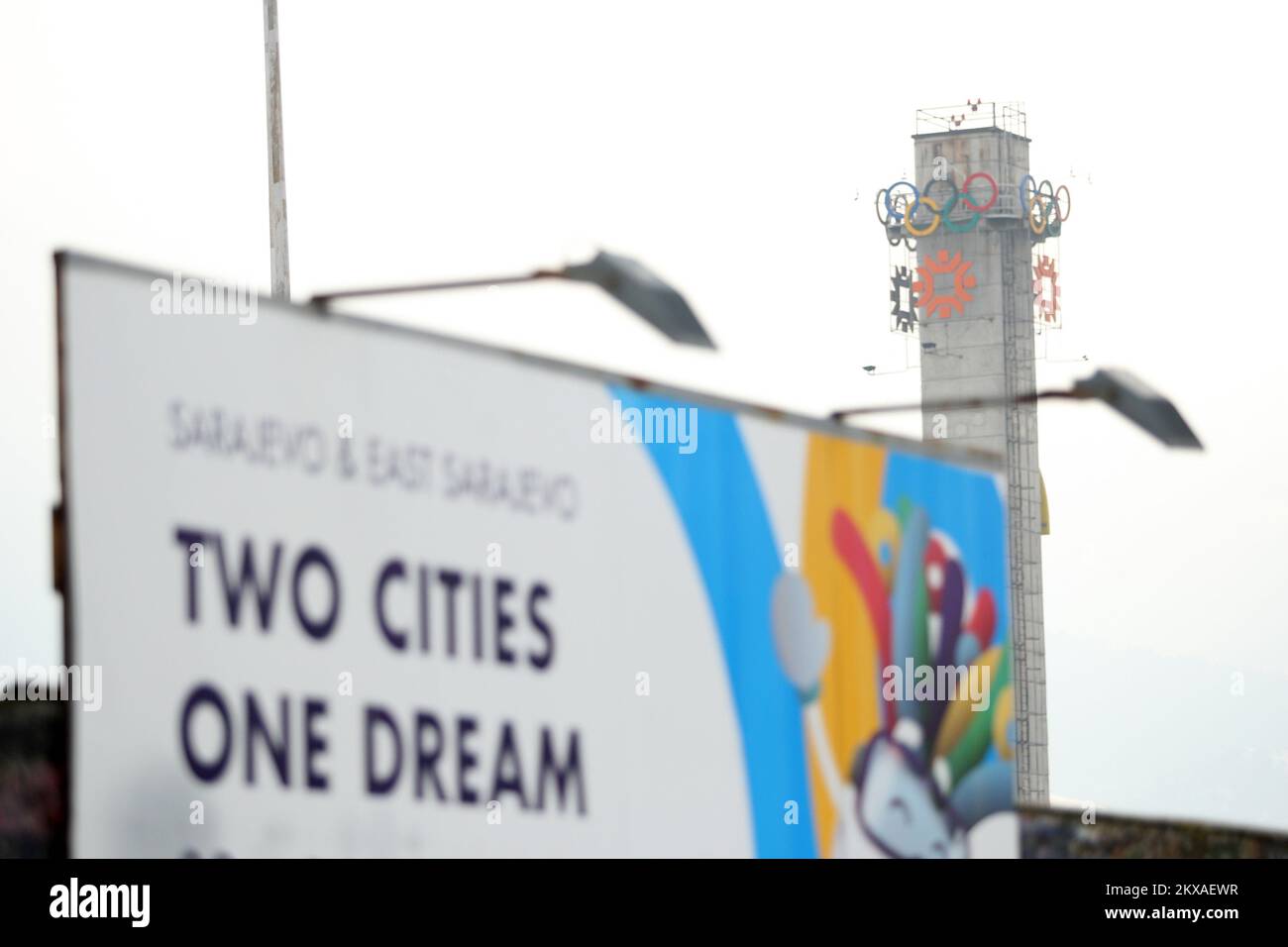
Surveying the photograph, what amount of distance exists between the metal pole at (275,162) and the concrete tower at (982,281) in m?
59.5

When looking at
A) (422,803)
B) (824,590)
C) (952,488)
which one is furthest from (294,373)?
(952,488)

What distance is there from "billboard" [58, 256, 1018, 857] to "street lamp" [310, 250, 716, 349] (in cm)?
39

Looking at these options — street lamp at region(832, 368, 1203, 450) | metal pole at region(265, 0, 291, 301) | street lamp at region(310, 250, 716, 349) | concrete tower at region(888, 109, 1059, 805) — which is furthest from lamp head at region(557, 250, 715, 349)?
concrete tower at region(888, 109, 1059, 805)

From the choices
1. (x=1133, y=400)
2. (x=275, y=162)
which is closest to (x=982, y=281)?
(x=275, y=162)

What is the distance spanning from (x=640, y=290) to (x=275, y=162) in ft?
54.9

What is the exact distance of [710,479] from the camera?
512 inches

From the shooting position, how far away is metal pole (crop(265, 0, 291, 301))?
2734cm

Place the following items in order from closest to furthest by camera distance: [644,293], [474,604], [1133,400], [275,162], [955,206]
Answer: [474,604] → [644,293] → [1133,400] → [275,162] → [955,206]

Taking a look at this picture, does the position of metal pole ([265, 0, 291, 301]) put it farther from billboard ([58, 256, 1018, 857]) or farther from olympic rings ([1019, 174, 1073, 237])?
olympic rings ([1019, 174, 1073, 237])

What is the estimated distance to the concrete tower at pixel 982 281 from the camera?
3499 inches

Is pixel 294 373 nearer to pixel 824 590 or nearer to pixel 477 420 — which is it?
pixel 477 420

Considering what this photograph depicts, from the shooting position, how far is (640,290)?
40.0 ft

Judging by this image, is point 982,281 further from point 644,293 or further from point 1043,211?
point 644,293
